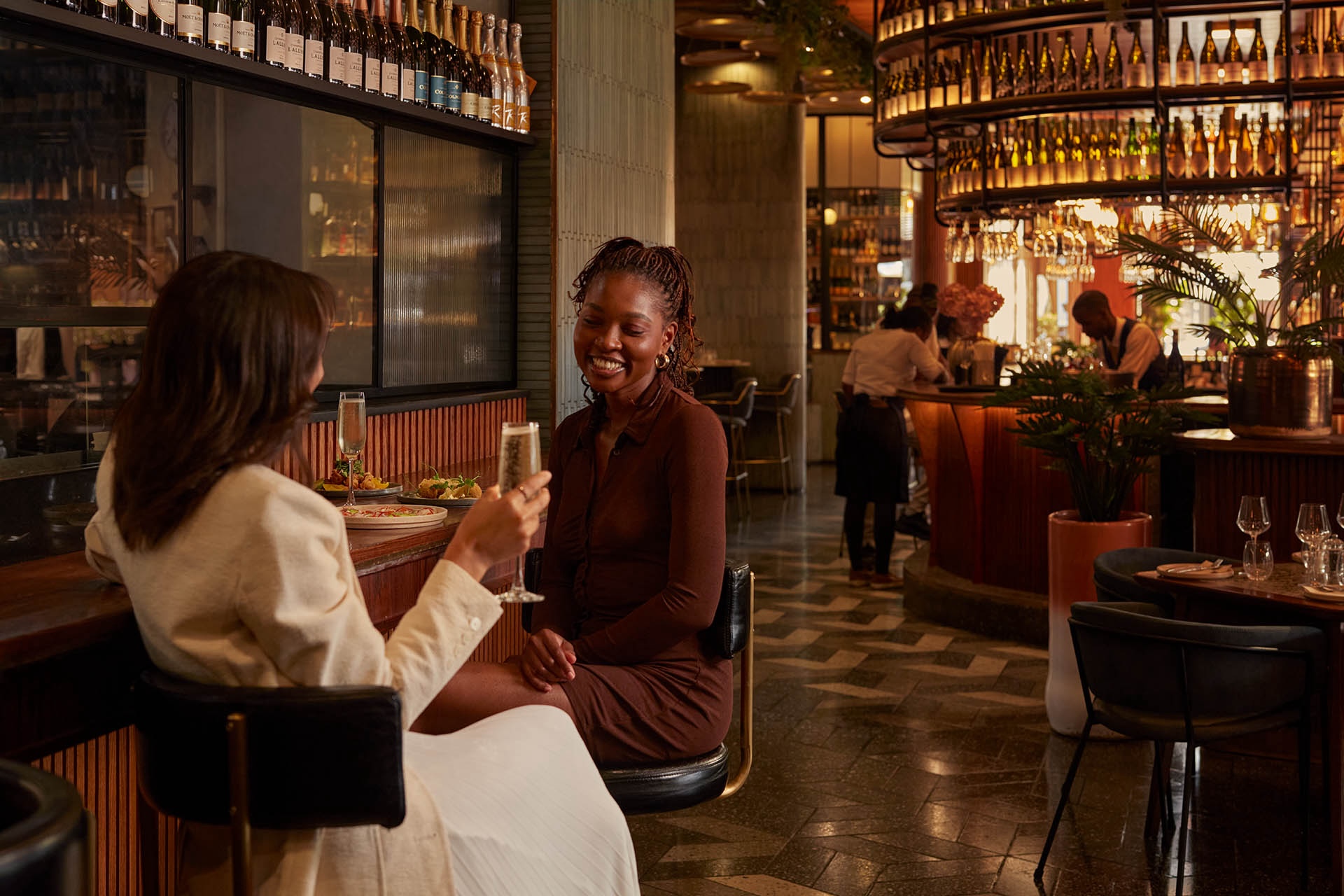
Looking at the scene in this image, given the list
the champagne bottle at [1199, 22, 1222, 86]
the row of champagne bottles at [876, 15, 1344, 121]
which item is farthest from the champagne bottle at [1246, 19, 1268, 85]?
the champagne bottle at [1199, 22, 1222, 86]

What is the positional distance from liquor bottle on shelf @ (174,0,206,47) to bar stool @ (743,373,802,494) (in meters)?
8.00

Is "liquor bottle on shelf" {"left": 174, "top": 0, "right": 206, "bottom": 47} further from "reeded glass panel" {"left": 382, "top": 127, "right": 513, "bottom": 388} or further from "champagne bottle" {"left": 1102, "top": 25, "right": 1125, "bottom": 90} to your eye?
"champagne bottle" {"left": 1102, "top": 25, "right": 1125, "bottom": 90}

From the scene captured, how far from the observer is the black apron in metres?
7.59

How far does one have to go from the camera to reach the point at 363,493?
362cm

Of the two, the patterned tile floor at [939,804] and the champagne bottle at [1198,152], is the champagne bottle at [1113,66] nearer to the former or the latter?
the champagne bottle at [1198,152]

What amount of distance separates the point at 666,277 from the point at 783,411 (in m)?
8.56

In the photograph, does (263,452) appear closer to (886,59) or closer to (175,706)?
(175,706)

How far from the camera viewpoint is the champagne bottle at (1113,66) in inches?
283

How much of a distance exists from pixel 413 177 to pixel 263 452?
11.0 ft

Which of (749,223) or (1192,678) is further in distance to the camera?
(749,223)

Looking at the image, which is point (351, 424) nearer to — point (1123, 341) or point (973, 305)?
point (1123, 341)

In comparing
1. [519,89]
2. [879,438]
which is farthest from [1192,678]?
[879,438]

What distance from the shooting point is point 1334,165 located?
335 inches

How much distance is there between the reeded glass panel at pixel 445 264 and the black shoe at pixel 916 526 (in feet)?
10.6
